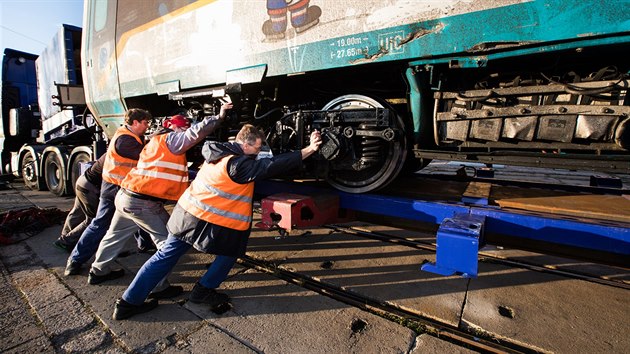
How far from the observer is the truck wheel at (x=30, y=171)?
7566mm

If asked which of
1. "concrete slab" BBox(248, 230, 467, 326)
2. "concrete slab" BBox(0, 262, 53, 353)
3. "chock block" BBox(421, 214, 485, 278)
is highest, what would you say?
"chock block" BBox(421, 214, 485, 278)

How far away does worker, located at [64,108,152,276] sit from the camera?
295 centimetres

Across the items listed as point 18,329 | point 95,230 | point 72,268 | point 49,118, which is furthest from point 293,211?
point 49,118

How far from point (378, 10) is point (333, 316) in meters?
2.40

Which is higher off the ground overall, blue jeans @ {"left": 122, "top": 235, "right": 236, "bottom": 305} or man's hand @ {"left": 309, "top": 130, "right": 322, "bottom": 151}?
man's hand @ {"left": 309, "top": 130, "right": 322, "bottom": 151}

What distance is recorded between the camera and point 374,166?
323 centimetres

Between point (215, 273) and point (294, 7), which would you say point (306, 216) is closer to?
point (215, 273)

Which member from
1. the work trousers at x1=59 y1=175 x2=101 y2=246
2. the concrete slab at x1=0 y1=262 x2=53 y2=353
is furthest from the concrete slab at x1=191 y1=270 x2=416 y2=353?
the work trousers at x1=59 y1=175 x2=101 y2=246

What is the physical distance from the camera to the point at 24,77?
29.3ft

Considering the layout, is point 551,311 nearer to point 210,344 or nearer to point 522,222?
point 522,222

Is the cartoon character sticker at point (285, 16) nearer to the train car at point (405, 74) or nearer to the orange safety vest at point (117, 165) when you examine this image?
the train car at point (405, 74)

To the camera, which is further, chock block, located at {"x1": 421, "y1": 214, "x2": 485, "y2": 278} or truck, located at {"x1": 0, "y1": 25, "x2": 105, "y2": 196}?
truck, located at {"x1": 0, "y1": 25, "x2": 105, "y2": 196}

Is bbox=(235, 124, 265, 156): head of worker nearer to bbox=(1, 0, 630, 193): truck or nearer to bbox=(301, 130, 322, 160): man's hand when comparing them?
bbox=(301, 130, 322, 160): man's hand

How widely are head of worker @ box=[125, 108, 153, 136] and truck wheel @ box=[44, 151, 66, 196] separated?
16.8ft
